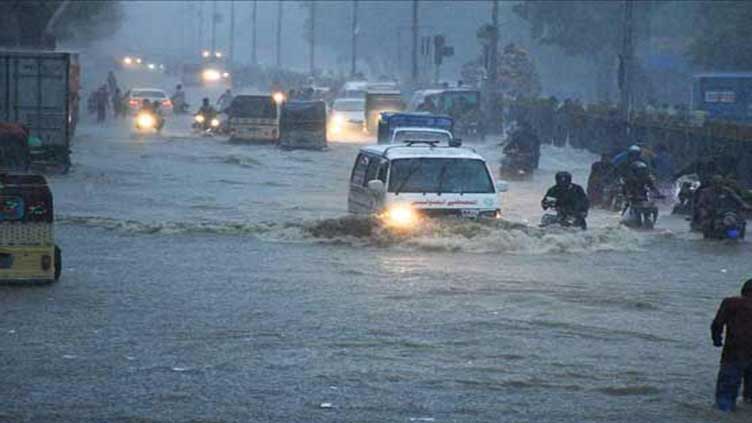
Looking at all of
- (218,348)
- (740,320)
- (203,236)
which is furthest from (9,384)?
(203,236)

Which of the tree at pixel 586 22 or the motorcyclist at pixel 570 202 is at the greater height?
the tree at pixel 586 22

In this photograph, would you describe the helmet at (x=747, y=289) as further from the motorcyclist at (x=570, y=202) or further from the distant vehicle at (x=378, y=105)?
the distant vehicle at (x=378, y=105)

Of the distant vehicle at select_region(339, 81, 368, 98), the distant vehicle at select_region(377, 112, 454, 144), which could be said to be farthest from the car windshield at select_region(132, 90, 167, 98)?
the distant vehicle at select_region(377, 112, 454, 144)

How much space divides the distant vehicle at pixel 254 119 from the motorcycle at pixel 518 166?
14.8 m

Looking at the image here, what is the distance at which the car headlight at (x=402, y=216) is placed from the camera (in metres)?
23.0

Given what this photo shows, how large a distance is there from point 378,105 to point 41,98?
85.0ft

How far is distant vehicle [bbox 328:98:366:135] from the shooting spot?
216ft

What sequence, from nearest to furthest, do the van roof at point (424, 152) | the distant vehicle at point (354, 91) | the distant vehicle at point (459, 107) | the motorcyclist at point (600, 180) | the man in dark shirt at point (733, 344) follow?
1. the man in dark shirt at point (733, 344)
2. the van roof at point (424, 152)
3. the motorcyclist at point (600, 180)
4. the distant vehicle at point (459, 107)
5. the distant vehicle at point (354, 91)

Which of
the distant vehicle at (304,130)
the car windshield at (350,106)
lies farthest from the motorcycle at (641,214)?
the car windshield at (350,106)

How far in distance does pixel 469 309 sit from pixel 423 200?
5.47 meters

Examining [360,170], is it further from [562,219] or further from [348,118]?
[348,118]

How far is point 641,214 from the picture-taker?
27.4 meters

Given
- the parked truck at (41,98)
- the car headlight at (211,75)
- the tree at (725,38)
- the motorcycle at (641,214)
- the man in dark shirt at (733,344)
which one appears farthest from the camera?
the car headlight at (211,75)

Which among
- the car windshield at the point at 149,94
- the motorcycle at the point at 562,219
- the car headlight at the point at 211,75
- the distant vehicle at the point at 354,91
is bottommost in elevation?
the motorcycle at the point at 562,219
